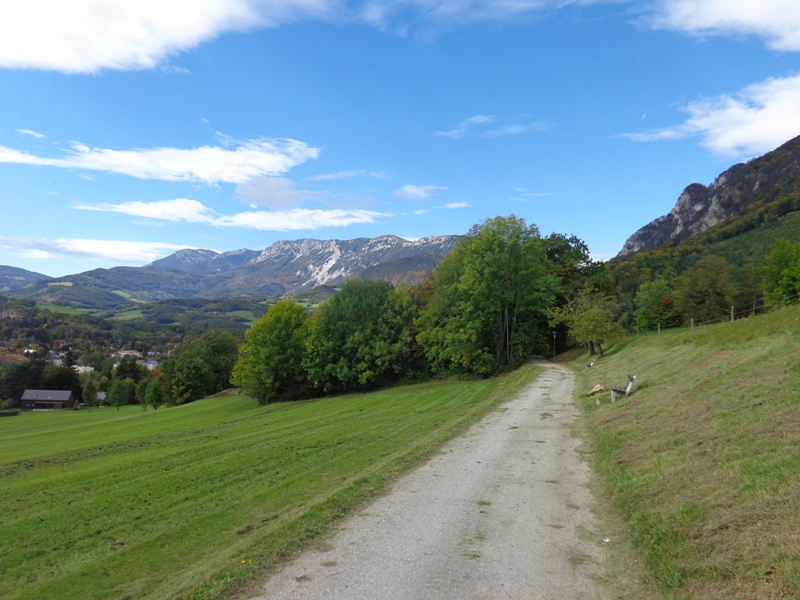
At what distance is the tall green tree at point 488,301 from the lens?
43375 mm

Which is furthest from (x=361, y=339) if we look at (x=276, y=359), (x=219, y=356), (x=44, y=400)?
(x=44, y=400)

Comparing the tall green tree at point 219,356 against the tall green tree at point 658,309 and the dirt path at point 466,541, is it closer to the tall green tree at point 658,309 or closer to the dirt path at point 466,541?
the tall green tree at point 658,309

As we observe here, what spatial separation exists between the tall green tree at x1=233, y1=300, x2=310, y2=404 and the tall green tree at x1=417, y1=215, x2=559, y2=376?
1594 centimetres

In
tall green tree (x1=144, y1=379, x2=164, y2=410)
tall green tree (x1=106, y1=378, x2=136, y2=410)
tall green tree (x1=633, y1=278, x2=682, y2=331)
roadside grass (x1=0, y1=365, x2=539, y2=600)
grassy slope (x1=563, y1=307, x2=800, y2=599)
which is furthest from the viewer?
tall green tree (x1=106, y1=378, x2=136, y2=410)

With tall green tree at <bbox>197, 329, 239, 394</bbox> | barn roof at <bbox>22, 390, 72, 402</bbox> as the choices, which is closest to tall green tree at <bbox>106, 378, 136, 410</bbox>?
barn roof at <bbox>22, 390, 72, 402</bbox>

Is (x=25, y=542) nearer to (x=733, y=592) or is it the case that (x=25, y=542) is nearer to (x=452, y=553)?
(x=452, y=553)

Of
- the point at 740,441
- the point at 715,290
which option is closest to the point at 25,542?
the point at 740,441

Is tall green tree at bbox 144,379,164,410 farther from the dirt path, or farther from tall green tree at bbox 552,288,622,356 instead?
the dirt path

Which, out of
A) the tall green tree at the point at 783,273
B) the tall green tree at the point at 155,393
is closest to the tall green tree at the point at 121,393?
the tall green tree at the point at 155,393

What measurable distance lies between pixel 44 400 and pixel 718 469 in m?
Answer: 140

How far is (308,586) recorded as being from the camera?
5738 mm

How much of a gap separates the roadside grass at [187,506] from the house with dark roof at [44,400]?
367 feet

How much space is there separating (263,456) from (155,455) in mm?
6688

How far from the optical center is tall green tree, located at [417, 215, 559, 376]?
4338cm
